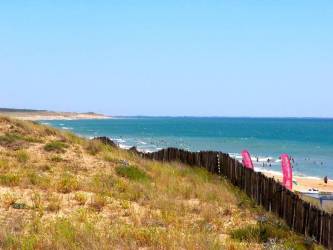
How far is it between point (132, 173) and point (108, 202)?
4.17m

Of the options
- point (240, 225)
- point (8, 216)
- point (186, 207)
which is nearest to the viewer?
point (8, 216)

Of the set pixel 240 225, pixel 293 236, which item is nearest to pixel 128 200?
pixel 240 225

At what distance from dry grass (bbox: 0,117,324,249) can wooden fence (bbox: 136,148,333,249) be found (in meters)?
0.38

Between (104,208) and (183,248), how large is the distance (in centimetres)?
490

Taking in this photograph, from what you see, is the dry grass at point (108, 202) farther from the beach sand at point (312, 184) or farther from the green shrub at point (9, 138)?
the beach sand at point (312, 184)

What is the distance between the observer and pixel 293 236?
32.5ft

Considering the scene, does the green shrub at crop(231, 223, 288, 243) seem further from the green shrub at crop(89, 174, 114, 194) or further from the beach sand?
the beach sand

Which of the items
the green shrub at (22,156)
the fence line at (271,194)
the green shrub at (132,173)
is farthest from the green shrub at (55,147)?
the fence line at (271,194)

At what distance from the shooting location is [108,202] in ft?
38.1

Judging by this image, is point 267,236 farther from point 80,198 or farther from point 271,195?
point 80,198

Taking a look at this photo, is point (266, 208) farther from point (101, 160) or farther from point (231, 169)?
point (101, 160)

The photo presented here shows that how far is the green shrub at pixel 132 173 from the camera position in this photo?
15.5 m

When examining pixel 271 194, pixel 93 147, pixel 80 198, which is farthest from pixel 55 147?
pixel 271 194

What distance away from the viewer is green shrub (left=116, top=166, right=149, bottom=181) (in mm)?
15531
